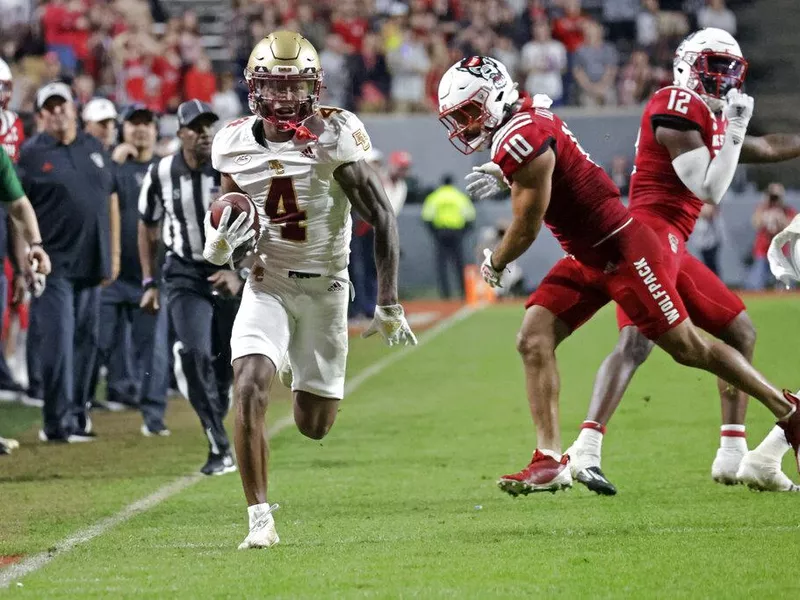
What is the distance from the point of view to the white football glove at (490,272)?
6.20m

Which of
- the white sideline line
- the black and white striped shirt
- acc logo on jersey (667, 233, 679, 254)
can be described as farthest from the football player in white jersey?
the black and white striped shirt

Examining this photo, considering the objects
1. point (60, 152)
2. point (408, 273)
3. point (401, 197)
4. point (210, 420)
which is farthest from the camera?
point (408, 273)

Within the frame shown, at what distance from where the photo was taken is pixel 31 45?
20.6 metres

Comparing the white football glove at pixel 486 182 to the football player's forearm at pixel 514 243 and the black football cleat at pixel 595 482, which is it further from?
the black football cleat at pixel 595 482

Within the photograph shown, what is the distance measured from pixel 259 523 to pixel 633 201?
2415 millimetres

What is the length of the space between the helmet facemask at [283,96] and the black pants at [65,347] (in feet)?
12.4

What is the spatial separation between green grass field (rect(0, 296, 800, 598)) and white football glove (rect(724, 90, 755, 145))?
156 cm

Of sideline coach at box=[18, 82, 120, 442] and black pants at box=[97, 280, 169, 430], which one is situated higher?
sideline coach at box=[18, 82, 120, 442]

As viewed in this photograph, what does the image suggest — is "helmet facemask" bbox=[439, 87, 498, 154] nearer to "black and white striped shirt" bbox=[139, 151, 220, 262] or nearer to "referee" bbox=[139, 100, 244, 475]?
"referee" bbox=[139, 100, 244, 475]

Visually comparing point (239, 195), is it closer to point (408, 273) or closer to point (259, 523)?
point (259, 523)

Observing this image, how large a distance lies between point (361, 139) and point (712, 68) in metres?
→ 1.79

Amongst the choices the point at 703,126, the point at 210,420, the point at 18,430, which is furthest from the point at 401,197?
the point at 703,126

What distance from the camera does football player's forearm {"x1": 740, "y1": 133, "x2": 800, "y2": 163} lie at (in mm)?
6613

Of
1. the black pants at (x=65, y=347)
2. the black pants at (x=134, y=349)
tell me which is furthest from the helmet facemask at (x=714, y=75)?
the black pants at (x=65, y=347)
